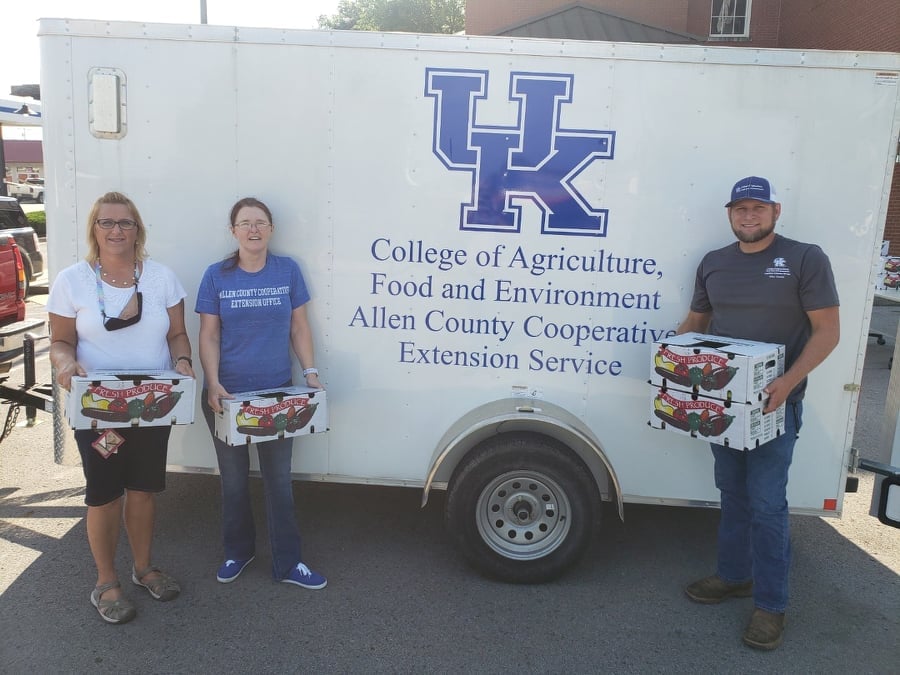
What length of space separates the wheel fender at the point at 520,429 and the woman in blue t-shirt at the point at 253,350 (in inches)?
27.6

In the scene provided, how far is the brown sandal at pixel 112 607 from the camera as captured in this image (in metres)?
2.99

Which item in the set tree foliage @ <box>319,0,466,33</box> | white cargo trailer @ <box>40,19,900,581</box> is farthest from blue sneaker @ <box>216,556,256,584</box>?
tree foliage @ <box>319,0,466,33</box>

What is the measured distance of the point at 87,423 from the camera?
2.78 meters

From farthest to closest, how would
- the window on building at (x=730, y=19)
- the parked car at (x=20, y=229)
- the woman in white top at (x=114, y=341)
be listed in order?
the window on building at (x=730, y=19) < the parked car at (x=20, y=229) < the woman in white top at (x=114, y=341)

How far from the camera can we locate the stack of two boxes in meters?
2.77

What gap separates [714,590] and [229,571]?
93.4 inches

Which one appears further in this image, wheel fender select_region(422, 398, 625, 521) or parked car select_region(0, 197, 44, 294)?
parked car select_region(0, 197, 44, 294)

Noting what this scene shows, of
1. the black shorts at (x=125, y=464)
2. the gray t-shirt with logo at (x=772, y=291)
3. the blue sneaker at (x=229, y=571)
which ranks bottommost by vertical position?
the blue sneaker at (x=229, y=571)

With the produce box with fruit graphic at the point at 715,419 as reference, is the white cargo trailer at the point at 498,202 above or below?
above

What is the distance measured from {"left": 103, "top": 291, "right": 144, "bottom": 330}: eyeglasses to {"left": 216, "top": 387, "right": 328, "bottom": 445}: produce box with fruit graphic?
519 mm

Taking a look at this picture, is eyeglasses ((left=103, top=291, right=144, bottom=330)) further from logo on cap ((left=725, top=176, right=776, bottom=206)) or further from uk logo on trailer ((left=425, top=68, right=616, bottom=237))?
logo on cap ((left=725, top=176, right=776, bottom=206))

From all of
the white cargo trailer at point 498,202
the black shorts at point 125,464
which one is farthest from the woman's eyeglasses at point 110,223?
the black shorts at point 125,464

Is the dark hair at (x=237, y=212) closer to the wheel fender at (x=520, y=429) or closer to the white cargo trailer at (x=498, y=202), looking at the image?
the white cargo trailer at (x=498, y=202)

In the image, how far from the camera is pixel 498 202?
3250 millimetres
